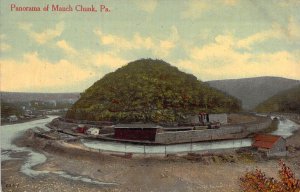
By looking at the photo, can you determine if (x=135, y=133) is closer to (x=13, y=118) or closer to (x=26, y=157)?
(x=26, y=157)

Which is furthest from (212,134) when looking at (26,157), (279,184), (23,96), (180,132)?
(23,96)

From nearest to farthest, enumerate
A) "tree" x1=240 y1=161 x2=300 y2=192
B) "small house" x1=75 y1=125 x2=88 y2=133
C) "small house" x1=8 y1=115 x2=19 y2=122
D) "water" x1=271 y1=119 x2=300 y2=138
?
"tree" x1=240 y1=161 x2=300 y2=192 < "small house" x1=8 y1=115 x2=19 y2=122 < "water" x1=271 y1=119 x2=300 y2=138 < "small house" x1=75 y1=125 x2=88 y2=133

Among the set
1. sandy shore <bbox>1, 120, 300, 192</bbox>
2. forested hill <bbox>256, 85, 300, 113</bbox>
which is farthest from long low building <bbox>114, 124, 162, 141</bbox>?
forested hill <bbox>256, 85, 300, 113</bbox>

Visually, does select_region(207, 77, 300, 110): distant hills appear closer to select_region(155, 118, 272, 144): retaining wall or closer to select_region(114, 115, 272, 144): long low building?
select_region(155, 118, 272, 144): retaining wall

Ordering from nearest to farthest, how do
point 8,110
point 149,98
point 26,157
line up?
point 26,157
point 8,110
point 149,98

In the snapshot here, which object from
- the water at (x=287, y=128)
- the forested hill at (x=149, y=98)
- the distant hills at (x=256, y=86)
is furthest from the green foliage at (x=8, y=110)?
the water at (x=287, y=128)

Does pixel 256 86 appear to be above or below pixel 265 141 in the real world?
above

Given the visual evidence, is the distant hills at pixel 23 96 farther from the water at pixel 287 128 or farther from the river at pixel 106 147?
the water at pixel 287 128
